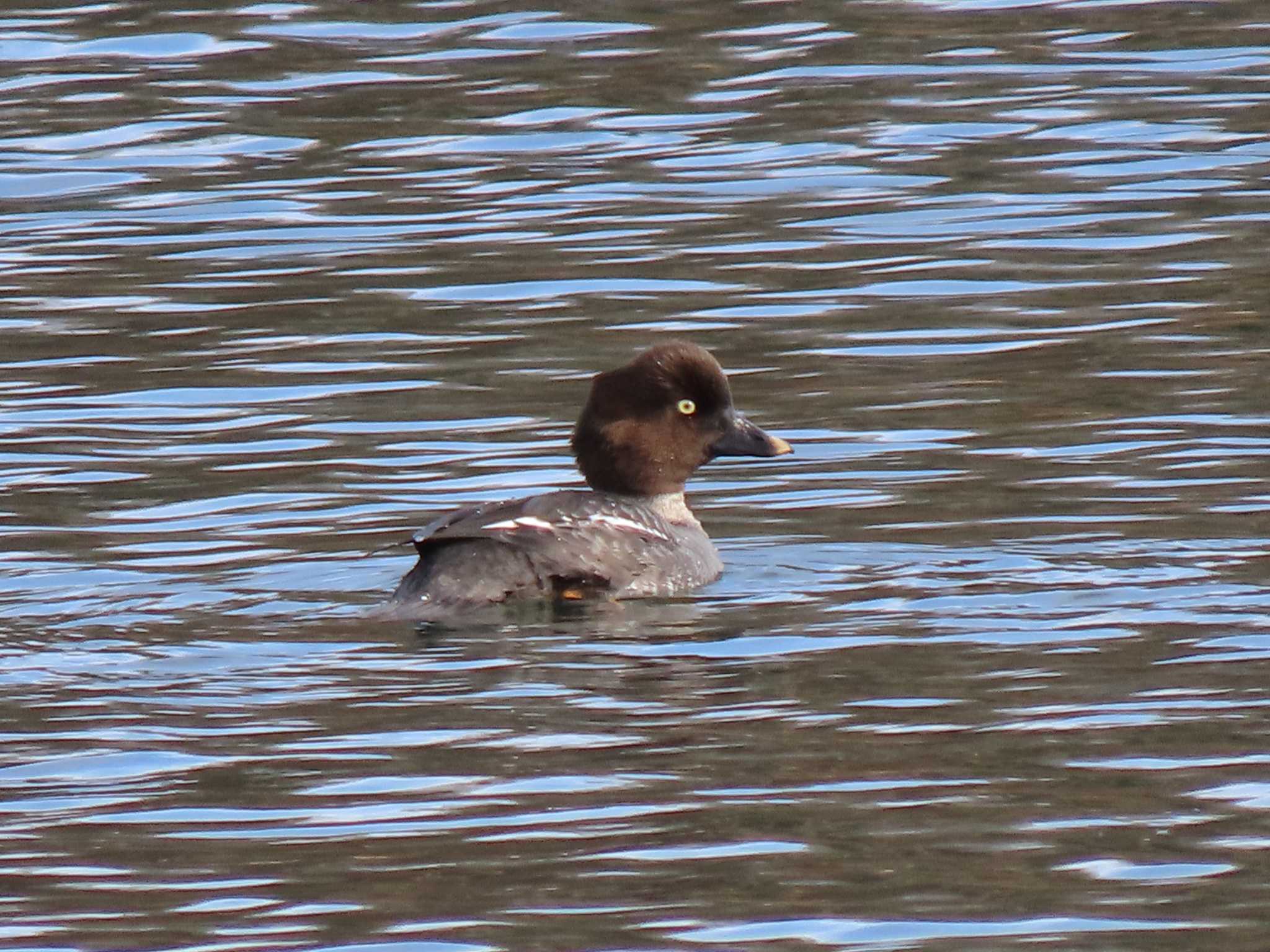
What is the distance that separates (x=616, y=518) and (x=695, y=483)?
216 centimetres

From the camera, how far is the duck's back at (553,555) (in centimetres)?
880

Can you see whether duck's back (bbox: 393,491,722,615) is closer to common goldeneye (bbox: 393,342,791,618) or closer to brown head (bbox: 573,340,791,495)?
common goldeneye (bbox: 393,342,791,618)

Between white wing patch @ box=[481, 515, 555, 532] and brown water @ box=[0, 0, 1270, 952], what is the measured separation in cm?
34

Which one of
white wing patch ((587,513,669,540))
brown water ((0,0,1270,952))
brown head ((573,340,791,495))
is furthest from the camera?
brown head ((573,340,791,495))

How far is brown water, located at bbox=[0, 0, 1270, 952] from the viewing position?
19.7 feet

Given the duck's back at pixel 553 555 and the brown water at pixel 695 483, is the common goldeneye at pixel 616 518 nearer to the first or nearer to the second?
the duck's back at pixel 553 555

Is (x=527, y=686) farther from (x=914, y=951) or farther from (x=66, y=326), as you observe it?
(x=66, y=326)

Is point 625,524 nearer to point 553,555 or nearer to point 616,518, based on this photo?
point 616,518

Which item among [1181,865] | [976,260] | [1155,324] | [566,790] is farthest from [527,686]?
[976,260]

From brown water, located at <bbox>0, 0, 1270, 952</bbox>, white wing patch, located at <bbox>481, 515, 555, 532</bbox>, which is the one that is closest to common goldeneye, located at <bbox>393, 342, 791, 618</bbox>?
white wing patch, located at <bbox>481, 515, 555, 532</bbox>

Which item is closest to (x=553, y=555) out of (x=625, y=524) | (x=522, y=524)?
(x=522, y=524)

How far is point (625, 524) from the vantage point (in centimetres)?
935

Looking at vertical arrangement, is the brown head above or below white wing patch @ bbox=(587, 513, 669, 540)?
above

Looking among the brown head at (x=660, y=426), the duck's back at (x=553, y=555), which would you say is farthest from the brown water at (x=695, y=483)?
the brown head at (x=660, y=426)
